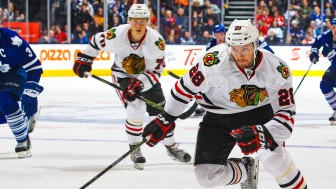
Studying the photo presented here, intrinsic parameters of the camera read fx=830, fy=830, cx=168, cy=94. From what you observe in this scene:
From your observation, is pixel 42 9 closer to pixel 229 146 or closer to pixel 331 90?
pixel 331 90

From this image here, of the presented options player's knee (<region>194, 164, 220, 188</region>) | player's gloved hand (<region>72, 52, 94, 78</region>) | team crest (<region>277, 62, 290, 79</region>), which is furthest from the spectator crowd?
team crest (<region>277, 62, 290, 79</region>)

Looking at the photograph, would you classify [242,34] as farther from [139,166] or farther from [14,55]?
[14,55]

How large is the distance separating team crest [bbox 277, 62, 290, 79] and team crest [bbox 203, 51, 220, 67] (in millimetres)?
267

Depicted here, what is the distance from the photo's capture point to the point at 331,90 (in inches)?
328

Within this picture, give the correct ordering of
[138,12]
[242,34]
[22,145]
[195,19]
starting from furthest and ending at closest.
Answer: [195,19] < [22,145] < [138,12] < [242,34]

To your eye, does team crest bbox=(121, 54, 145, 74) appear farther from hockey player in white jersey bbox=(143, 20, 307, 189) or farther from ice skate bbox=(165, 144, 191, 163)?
hockey player in white jersey bbox=(143, 20, 307, 189)

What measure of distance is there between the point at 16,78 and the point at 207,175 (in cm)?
232

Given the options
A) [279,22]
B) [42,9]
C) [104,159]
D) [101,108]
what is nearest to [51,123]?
[101,108]

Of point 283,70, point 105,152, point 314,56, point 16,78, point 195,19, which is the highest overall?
point 283,70

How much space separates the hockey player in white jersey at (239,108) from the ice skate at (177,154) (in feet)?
5.23

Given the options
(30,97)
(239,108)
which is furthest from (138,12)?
(239,108)

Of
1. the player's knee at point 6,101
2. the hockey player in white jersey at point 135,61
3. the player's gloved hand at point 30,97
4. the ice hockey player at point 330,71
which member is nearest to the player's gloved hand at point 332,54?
the ice hockey player at point 330,71

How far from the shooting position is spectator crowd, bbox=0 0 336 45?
1555cm

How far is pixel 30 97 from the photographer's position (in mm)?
6105
